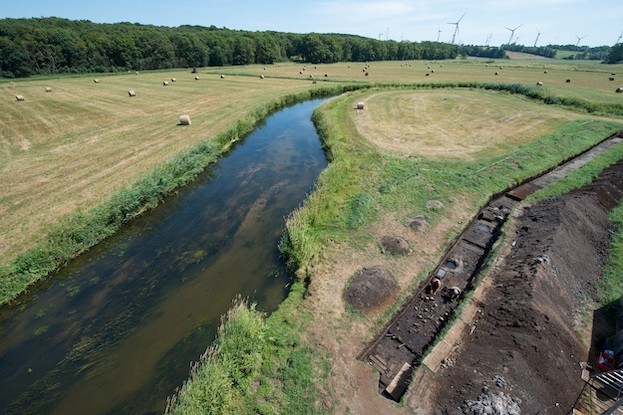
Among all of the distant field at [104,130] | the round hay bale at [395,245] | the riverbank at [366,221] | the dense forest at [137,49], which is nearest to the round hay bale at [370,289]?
Answer: the riverbank at [366,221]

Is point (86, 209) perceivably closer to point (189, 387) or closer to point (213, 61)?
point (189, 387)

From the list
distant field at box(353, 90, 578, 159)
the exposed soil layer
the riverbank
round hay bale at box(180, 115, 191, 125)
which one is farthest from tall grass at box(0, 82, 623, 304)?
the exposed soil layer

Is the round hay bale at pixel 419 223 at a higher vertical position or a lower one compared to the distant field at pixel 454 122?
lower

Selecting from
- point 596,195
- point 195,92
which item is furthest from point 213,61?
point 596,195

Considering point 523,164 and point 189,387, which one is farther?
point 523,164

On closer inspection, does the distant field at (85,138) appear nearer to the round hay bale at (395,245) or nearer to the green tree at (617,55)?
the round hay bale at (395,245)

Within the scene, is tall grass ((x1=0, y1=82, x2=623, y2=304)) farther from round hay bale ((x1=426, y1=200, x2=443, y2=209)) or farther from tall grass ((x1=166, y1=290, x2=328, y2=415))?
tall grass ((x1=166, y1=290, x2=328, y2=415))
